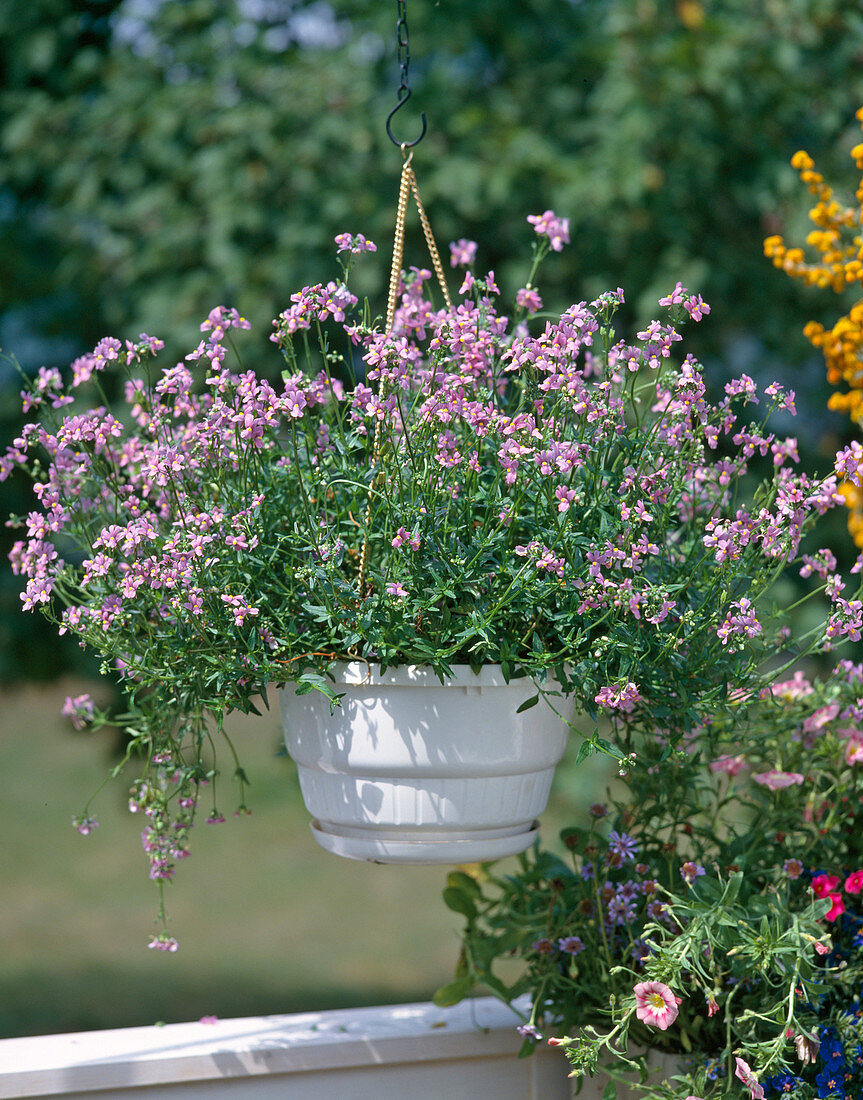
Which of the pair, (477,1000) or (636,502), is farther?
(477,1000)

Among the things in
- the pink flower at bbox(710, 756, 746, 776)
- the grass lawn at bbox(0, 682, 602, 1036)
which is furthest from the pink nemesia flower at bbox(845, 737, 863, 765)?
the grass lawn at bbox(0, 682, 602, 1036)

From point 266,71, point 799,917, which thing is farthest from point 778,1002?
point 266,71

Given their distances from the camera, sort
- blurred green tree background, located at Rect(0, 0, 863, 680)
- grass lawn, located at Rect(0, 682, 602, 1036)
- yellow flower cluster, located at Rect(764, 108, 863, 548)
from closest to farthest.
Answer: yellow flower cluster, located at Rect(764, 108, 863, 548), blurred green tree background, located at Rect(0, 0, 863, 680), grass lawn, located at Rect(0, 682, 602, 1036)

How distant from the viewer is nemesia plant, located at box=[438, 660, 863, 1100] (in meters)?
0.82

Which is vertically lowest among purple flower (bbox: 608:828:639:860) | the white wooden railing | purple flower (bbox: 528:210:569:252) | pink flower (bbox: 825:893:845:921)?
the white wooden railing

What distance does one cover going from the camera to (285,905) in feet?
14.6

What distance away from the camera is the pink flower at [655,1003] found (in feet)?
2.58

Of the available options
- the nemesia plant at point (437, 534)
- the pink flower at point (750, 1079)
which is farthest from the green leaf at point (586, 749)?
the pink flower at point (750, 1079)

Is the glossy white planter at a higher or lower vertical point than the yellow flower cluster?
lower

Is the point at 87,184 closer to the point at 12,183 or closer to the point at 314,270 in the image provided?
the point at 12,183

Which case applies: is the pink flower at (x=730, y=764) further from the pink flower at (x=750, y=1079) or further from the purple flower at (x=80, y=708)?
the purple flower at (x=80, y=708)

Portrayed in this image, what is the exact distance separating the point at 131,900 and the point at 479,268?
3261 millimetres

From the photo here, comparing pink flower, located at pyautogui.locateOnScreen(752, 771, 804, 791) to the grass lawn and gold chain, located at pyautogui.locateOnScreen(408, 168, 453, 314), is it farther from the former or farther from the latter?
the grass lawn

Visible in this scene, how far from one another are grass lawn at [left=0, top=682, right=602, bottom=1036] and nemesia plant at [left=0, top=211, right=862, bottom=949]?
1.61 meters
